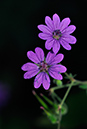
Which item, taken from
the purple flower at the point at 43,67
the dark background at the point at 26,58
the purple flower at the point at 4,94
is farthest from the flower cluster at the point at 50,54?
Answer: the purple flower at the point at 4,94

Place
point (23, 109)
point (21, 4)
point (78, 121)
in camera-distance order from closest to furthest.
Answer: point (78, 121) < point (23, 109) < point (21, 4)

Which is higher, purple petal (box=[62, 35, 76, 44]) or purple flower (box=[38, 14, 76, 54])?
purple flower (box=[38, 14, 76, 54])

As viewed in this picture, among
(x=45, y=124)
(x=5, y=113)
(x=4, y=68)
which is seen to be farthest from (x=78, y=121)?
(x=4, y=68)

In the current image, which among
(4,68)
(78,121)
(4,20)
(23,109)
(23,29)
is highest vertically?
(4,20)

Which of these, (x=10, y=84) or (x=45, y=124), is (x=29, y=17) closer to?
(x=10, y=84)

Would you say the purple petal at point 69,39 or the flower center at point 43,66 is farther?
the flower center at point 43,66

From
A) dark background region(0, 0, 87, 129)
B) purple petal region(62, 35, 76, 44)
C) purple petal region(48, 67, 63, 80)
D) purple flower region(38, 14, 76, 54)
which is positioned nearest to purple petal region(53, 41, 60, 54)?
purple flower region(38, 14, 76, 54)

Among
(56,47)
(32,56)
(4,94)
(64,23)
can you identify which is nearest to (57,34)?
(64,23)

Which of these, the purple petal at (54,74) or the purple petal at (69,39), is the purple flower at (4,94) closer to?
the purple petal at (54,74)

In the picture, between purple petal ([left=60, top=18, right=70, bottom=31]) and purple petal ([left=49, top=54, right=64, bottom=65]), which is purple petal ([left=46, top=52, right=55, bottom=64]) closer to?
purple petal ([left=49, top=54, right=64, bottom=65])
